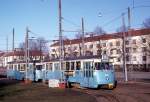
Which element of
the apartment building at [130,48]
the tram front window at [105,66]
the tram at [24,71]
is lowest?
the tram at [24,71]

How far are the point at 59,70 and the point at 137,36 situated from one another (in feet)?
193

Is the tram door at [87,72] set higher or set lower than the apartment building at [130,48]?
lower

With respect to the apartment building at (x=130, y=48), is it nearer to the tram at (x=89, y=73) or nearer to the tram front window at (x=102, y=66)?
the tram at (x=89, y=73)

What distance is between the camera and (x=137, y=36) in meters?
88.9

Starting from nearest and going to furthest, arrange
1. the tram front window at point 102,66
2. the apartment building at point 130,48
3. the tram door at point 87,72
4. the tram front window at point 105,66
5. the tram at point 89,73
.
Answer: the tram at point 89,73
the tram front window at point 102,66
the tram front window at point 105,66
the tram door at point 87,72
the apartment building at point 130,48

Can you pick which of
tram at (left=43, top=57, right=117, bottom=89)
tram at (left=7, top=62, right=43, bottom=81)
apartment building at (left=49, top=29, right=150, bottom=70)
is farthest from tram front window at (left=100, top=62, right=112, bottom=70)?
apartment building at (left=49, top=29, right=150, bottom=70)

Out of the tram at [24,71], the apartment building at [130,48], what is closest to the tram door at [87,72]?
the tram at [24,71]

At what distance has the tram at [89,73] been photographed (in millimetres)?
26719

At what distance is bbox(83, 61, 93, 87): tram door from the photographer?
1067 inches

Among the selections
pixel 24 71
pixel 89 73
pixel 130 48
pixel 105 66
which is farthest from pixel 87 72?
pixel 130 48

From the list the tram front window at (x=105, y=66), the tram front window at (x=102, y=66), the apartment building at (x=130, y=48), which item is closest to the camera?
the tram front window at (x=102, y=66)

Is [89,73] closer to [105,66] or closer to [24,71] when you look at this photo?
[105,66]

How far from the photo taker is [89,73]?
2719cm

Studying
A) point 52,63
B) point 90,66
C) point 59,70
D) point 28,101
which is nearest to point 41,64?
point 52,63
